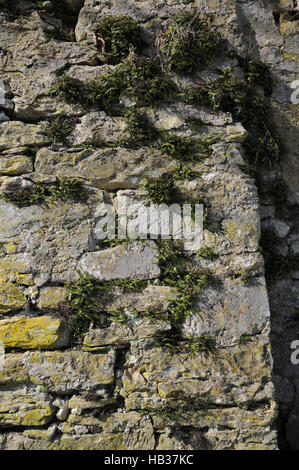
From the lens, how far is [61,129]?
2748 mm

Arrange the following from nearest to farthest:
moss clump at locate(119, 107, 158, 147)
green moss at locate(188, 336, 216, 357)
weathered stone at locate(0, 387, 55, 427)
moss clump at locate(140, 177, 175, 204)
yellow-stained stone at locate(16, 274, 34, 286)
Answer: weathered stone at locate(0, 387, 55, 427) → green moss at locate(188, 336, 216, 357) → yellow-stained stone at locate(16, 274, 34, 286) → moss clump at locate(140, 177, 175, 204) → moss clump at locate(119, 107, 158, 147)

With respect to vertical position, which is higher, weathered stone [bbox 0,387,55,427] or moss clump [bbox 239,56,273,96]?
moss clump [bbox 239,56,273,96]

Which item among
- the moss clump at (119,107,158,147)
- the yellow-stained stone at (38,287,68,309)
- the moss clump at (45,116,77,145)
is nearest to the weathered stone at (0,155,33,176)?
the moss clump at (45,116,77,145)

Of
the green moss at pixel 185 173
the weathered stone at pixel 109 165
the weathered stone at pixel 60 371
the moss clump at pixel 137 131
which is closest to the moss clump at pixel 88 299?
the weathered stone at pixel 60 371

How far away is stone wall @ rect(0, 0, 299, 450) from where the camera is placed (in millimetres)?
2301

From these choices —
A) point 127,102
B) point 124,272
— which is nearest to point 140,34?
point 127,102

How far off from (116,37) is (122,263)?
79.6 inches

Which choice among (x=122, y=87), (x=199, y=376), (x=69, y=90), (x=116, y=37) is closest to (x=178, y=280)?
(x=199, y=376)

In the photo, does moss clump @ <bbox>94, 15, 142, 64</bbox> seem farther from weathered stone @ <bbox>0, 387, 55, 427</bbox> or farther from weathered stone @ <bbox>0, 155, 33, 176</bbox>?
weathered stone @ <bbox>0, 387, 55, 427</bbox>

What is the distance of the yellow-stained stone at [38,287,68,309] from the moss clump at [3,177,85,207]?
0.74 metres

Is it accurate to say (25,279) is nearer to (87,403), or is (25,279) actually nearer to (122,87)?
(87,403)

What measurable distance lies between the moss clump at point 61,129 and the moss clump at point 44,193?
38cm
